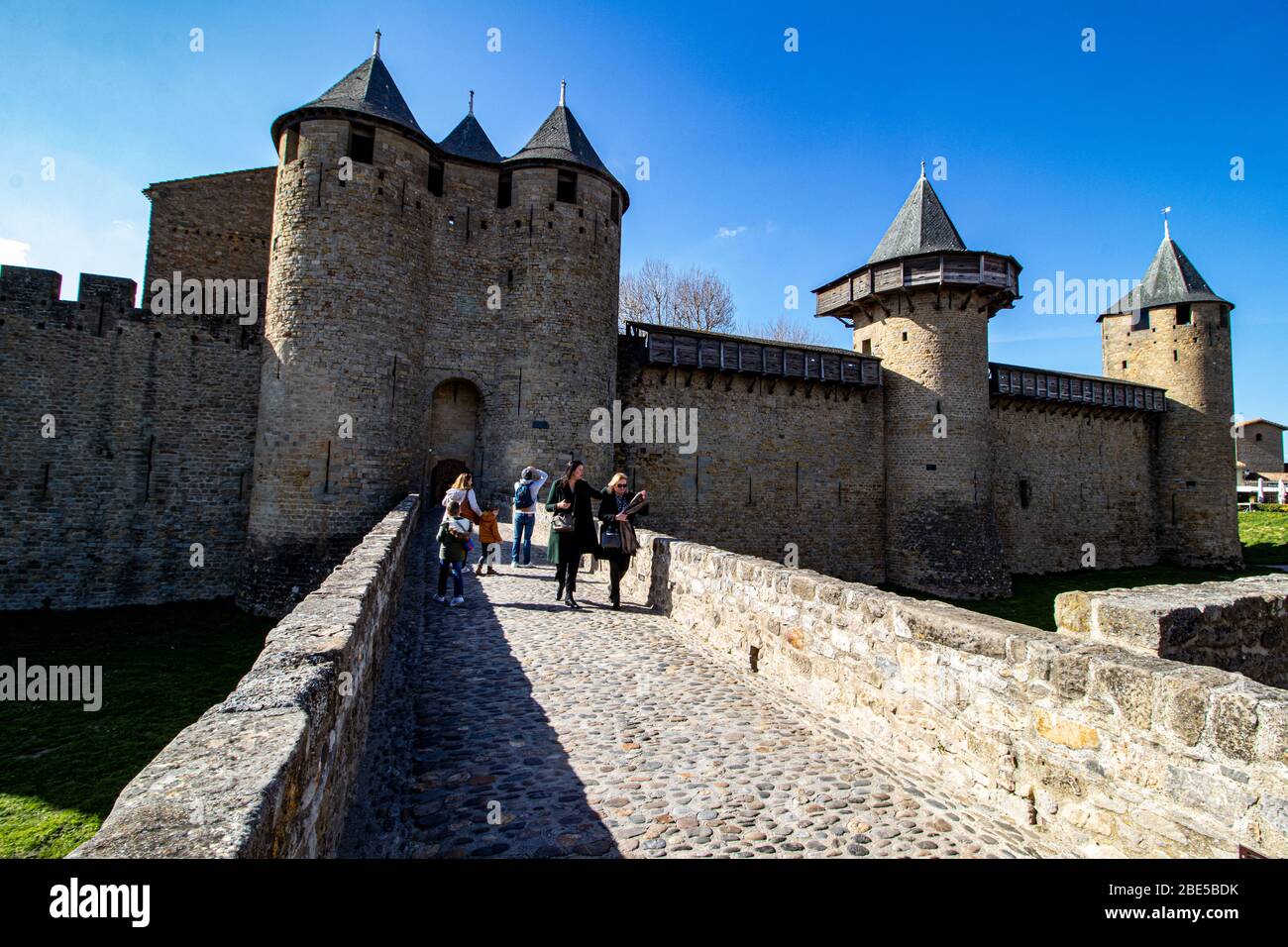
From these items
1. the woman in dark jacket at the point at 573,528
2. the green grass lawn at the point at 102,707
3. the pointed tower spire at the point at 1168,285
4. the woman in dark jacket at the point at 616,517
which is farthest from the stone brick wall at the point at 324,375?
the pointed tower spire at the point at 1168,285

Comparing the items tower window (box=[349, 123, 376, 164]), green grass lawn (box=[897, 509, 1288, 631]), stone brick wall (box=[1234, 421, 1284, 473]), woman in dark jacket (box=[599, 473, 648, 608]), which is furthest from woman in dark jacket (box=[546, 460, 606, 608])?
stone brick wall (box=[1234, 421, 1284, 473])

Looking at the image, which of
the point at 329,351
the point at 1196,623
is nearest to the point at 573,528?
the point at 1196,623

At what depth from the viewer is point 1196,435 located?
26.3m

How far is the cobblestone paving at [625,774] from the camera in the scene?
117 inches

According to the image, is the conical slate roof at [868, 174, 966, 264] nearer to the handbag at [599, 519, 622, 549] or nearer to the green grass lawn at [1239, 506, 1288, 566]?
the handbag at [599, 519, 622, 549]

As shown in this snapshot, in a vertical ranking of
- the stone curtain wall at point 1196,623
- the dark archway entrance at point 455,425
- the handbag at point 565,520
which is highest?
the dark archway entrance at point 455,425

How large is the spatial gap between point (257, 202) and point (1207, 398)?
34.4 m

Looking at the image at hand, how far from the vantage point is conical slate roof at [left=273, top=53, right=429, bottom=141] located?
14320 millimetres

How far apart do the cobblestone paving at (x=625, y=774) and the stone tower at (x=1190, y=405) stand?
29631 mm

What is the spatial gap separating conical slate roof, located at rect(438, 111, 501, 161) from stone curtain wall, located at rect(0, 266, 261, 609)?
7.16 m

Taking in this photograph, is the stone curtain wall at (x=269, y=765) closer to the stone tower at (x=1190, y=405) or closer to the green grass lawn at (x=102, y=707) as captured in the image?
the green grass lawn at (x=102, y=707)

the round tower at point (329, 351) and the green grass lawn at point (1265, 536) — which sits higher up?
the round tower at point (329, 351)
